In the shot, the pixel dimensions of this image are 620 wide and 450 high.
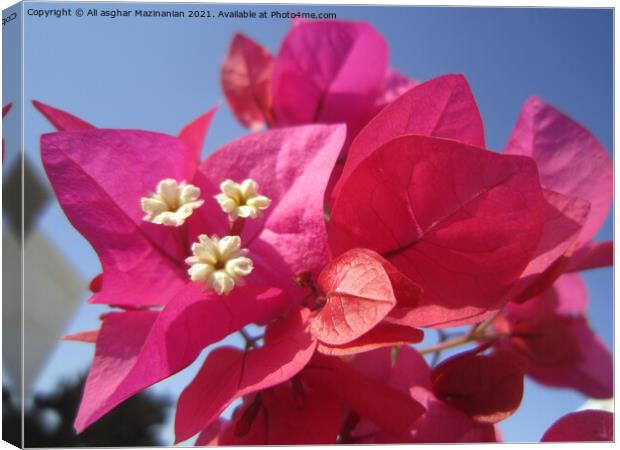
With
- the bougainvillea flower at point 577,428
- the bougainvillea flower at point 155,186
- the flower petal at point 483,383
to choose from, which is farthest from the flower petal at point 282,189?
the bougainvillea flower at point 577,428

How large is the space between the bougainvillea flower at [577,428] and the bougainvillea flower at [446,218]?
0.15 meters

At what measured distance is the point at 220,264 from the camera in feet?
1.32

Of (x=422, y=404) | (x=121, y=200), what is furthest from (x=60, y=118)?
(x=422, y=404)

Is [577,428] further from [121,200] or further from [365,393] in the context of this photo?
[121,200]

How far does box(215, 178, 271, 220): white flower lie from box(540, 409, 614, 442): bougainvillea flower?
0.90 ft

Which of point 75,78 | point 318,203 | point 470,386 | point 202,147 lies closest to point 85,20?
point 75,78

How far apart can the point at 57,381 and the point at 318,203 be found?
0.31m

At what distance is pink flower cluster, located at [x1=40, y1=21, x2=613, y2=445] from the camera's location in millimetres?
374

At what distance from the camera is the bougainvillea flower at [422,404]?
0.44 meters

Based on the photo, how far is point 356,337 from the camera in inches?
13.4

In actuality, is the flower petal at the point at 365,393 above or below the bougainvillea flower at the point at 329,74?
below

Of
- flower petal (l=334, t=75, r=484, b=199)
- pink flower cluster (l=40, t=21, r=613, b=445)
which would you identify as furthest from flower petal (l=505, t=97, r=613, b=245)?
flower petal (l=334, t=75, r=484, b=199)

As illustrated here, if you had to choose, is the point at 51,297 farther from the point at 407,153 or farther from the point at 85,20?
the point at 407,153

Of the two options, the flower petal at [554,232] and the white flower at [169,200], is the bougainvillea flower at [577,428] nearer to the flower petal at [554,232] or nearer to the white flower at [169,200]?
the flower petal at [554,232]
